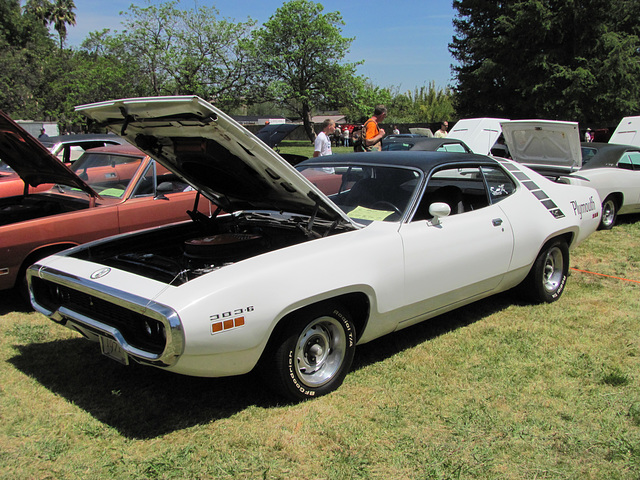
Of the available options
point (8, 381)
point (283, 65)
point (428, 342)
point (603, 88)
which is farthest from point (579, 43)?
point (8, 381)

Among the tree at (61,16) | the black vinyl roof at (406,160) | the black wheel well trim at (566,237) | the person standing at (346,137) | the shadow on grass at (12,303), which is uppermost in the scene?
the tree at (61,16)

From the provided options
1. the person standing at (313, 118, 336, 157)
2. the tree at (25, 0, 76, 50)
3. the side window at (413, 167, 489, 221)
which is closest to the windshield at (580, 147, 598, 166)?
the person standing at (313, 118, 336, 157)

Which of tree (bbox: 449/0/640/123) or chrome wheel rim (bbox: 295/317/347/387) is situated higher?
tree (bbox: 449/0/640/123)

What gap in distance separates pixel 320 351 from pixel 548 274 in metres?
2.88

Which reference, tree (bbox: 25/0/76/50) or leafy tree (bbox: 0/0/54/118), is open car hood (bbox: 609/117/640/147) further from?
tree (bbox: 25/0/76/50)

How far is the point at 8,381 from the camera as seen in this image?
3605 mm

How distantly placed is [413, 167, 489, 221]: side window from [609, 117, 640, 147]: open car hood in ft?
29.5

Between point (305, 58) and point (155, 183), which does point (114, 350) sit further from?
point (305, 58)

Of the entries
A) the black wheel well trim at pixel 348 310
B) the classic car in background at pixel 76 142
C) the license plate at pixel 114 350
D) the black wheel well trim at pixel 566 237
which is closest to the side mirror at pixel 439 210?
the black wheel well trim at pixel 348 310

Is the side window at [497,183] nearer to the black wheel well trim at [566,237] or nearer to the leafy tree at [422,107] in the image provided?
the black wheel well trim at [566,237]

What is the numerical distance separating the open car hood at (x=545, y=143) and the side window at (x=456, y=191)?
319 centimetres

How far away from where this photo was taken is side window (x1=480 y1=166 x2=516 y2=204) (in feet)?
15.0

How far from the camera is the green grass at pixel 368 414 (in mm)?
2705

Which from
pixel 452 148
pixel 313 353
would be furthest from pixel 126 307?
pixel 452 148
